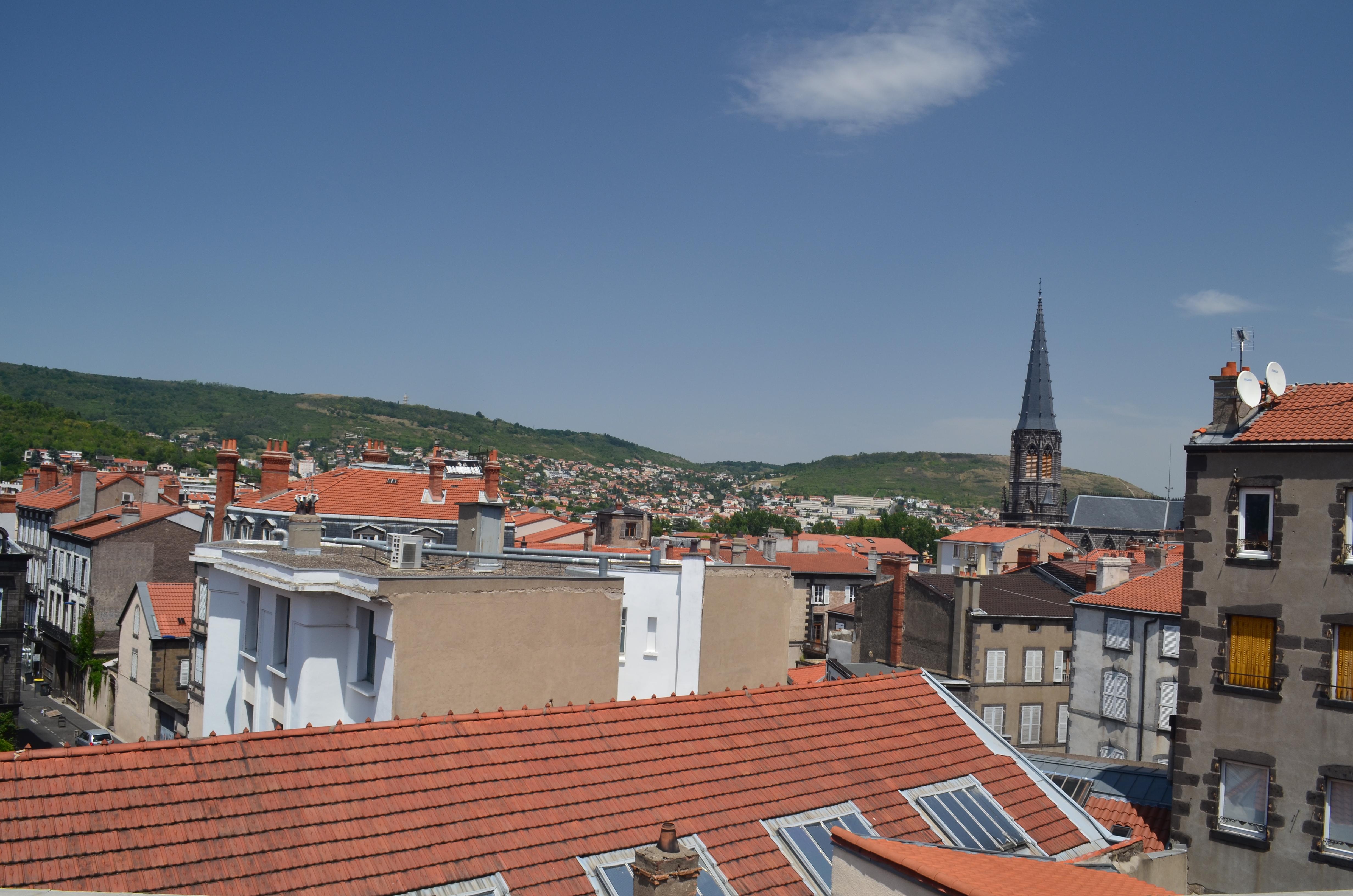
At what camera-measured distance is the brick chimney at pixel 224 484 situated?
41.3m

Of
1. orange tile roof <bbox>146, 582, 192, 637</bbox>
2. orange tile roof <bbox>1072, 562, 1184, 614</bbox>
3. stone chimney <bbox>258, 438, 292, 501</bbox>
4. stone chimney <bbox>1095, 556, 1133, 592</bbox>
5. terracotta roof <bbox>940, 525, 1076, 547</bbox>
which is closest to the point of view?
orange tile roof <bbox>1072, 562, 1184, 614</bbox>

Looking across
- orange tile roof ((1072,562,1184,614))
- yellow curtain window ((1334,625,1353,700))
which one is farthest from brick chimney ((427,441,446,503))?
yellow curtain window ((1334,625,1353,700))

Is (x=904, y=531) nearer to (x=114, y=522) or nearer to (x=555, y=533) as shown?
(x=555, y=533)

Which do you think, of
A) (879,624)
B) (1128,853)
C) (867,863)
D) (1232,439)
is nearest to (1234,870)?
(1128,853)

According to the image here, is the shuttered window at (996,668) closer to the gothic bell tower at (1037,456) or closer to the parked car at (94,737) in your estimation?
the parked car at (94,737)

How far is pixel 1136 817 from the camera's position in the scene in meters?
19.0

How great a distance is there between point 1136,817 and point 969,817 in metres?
6.98

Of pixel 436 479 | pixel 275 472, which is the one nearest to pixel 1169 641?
pixel 436 479

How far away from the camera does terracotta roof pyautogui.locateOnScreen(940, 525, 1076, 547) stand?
103625 mm

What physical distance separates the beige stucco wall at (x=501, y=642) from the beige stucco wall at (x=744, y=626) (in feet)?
13.8

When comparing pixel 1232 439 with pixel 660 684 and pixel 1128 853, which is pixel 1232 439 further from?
pixel 660 684

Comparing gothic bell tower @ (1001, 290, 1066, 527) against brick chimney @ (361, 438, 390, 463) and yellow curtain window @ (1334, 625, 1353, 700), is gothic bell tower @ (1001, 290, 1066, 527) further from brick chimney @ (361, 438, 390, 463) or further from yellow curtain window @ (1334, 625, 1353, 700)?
yellow curtain window @ (1334, 625, 1353, 700)

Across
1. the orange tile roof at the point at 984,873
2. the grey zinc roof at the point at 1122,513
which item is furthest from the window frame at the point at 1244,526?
the grey zinc roof at the point at 1122,513

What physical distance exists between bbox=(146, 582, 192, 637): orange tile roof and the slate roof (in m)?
32.6
